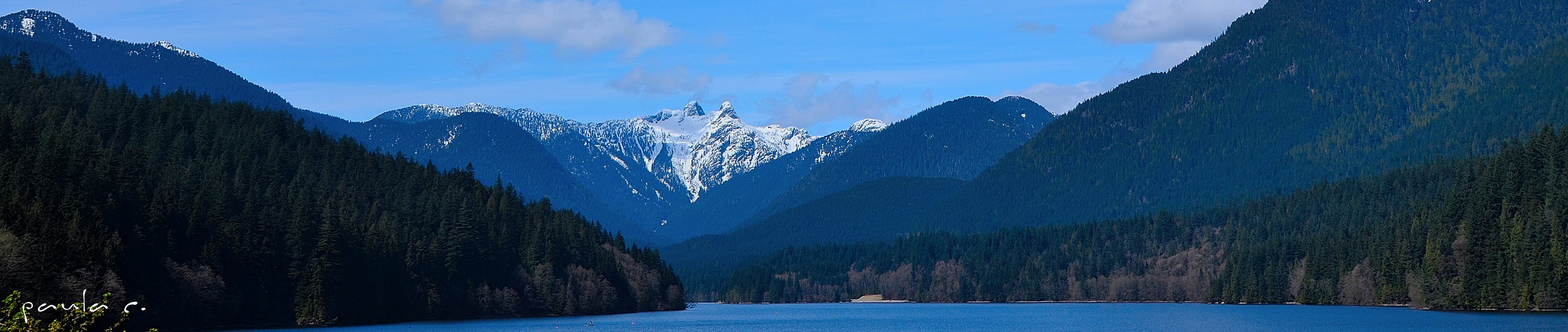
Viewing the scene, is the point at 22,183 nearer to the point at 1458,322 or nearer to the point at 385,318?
the point at 385,318

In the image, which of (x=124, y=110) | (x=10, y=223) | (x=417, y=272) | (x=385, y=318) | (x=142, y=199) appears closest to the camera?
(x=10, y=223)

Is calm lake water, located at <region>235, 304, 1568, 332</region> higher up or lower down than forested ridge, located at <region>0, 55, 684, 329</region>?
lower down

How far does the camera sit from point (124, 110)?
196 m

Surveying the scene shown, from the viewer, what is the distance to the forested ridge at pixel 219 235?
114 m

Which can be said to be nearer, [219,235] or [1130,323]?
[219,235]

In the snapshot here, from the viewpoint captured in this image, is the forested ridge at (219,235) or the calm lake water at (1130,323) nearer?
the forested ridge at (219,235)

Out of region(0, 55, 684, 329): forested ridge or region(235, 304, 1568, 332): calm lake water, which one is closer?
region(0, 55, 684, 329): forested ridge

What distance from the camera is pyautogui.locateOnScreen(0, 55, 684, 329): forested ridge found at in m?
114

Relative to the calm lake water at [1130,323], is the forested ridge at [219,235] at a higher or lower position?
higher

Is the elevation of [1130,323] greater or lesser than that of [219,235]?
lesser

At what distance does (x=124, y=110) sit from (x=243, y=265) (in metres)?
67.4

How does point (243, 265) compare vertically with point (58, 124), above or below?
below

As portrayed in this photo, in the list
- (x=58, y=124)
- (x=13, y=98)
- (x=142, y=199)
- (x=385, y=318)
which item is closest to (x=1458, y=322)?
(x=385, y=318)

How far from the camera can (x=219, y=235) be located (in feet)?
456
